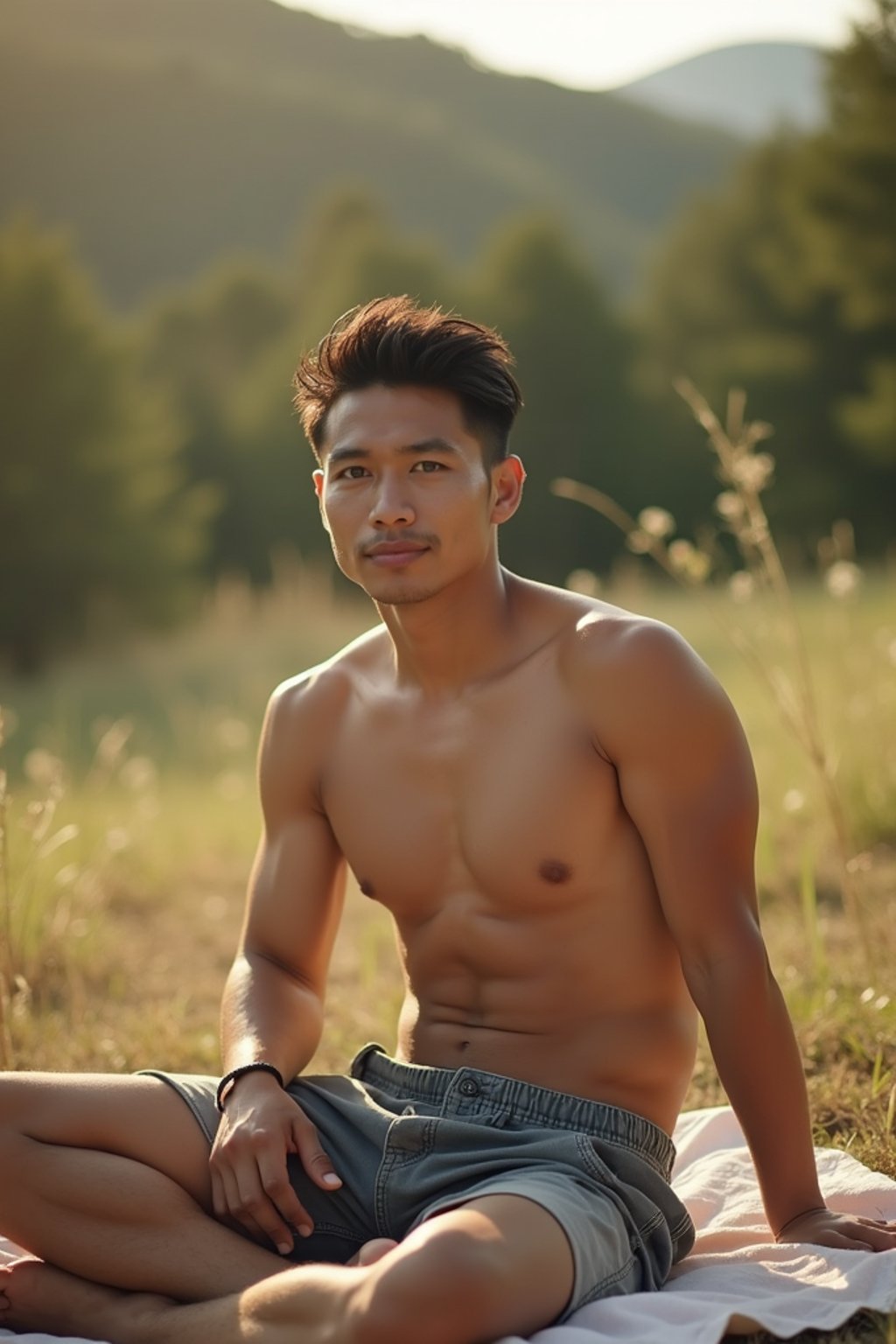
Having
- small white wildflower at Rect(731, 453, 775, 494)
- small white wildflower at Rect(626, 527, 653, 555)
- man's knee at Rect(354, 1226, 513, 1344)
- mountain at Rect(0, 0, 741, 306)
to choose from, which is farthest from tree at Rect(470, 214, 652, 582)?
man's knee at Rect(354, 1226, 513, 1344)

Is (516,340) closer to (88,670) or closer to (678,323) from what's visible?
(678,323)

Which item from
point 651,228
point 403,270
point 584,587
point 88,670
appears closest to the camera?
point 584,587

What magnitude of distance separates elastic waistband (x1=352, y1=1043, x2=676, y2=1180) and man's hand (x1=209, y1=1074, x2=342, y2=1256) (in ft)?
0.69

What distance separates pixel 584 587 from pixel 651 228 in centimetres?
5506

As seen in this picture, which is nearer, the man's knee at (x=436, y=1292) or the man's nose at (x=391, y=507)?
the man's knee at (x=436, y=1292)

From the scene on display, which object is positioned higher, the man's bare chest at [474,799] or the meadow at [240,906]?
the man's bare chest at [474,799]

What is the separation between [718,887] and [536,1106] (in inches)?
18.2

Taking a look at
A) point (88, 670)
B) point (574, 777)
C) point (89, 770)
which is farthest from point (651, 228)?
point (574, 777)

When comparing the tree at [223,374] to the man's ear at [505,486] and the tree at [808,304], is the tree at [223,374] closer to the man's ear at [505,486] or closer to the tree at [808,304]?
the tree at [808,304]

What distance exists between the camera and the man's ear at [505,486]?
281cm

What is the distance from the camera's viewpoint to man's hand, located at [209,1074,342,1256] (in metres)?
2.46

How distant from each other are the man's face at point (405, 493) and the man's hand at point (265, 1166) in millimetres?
878

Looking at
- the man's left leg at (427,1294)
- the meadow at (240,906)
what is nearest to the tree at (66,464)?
the meadow at (240,906)

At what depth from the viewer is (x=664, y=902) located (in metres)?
2.52
